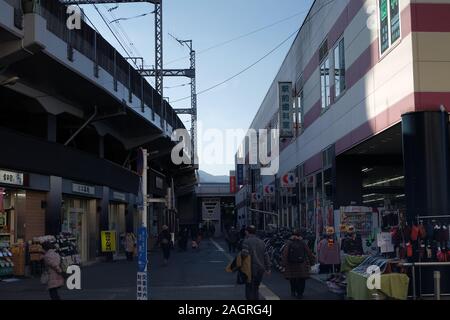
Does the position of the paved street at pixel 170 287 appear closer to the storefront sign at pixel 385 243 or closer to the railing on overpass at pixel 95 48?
the storefront sign at pixel 385 243

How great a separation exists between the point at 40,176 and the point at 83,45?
4741 millimetres

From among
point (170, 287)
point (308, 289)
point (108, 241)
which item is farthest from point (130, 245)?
point (308, 289)

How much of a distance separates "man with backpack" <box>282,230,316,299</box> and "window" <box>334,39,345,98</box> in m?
8.70

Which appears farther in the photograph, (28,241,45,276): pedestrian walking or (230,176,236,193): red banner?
(230,176,236,193): red banner

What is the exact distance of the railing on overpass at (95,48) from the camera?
18.5 meters

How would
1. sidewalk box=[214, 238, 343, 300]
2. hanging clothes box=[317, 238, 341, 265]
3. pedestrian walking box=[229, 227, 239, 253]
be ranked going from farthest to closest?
pedestrian walking box=[229, 227, 239, 253], hanging clothes box=[317, 238, 341, 265], sidewalk box=[214, 238, 343, 300]

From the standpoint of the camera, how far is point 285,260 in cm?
1390

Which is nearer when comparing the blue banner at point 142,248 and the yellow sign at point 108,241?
the blue banner at point 142,248

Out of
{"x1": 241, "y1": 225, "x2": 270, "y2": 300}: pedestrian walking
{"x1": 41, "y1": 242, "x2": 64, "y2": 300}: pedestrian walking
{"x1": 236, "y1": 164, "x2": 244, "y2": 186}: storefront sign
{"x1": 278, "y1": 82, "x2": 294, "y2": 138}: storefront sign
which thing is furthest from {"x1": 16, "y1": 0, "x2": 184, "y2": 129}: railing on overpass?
{"x1": 236, "y1": 164, "x2": 244, "y2": 186}: storefront sign

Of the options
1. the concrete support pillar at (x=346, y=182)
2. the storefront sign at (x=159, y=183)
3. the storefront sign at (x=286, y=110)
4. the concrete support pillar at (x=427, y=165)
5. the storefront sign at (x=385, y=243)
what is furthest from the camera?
the storefront sign at (x=159, y=183)

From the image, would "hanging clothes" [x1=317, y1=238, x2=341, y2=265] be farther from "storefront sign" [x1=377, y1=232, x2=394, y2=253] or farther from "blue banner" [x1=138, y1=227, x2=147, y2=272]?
"blue banner" [x1=138, y1=227, x2=147, y2=272]

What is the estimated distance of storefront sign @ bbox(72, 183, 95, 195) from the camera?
24.7 metres

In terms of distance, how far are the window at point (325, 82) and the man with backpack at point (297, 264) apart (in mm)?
10774

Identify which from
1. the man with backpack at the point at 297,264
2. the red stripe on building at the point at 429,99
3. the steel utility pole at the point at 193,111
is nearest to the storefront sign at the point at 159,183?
the steel utility pole at the point at 193,111
